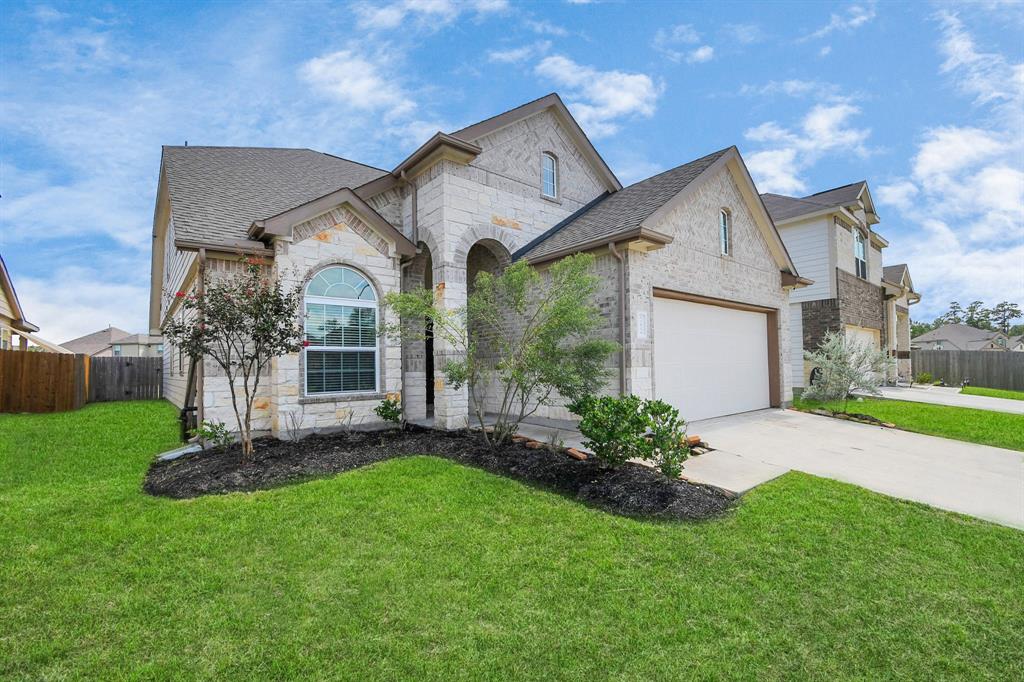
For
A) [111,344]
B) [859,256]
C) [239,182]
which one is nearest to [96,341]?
[111,344]

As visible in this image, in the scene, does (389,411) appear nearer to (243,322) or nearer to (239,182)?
(243,322)

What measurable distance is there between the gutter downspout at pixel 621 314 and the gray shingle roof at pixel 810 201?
12550mm

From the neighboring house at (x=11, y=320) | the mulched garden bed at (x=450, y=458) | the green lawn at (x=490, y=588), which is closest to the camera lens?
the green lawn at (x=490, y=588)

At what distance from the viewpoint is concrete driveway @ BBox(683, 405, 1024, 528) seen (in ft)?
17.7

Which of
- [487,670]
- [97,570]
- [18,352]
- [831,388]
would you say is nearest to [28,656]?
[97,570]

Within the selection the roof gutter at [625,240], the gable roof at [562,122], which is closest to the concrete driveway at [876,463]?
the roof gutter at [625,240]

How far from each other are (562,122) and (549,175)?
1.55 meters

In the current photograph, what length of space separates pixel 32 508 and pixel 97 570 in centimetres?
218

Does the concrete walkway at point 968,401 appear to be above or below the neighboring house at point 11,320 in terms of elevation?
below

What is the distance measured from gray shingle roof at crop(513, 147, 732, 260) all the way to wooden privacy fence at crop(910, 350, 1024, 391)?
21564mm

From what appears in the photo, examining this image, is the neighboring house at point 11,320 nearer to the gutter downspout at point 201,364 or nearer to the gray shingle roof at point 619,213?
the gutter downspout at point 201,364

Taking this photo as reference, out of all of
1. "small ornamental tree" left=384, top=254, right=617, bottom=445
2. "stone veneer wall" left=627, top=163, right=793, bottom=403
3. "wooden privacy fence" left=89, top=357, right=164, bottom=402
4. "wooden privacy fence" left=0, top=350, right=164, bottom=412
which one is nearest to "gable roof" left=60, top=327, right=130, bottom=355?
"wooden privacy fence" left=89, top=357, right=164, bottom=402

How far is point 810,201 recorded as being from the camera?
18.3 m

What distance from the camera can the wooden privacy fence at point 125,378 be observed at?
1636cm
